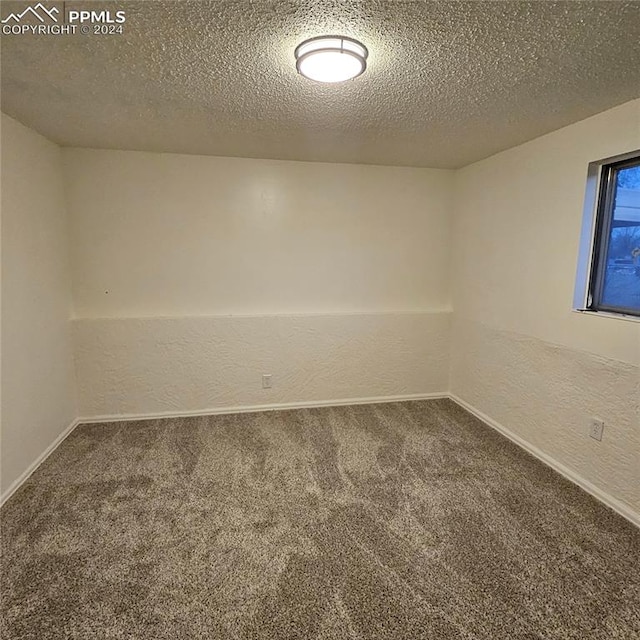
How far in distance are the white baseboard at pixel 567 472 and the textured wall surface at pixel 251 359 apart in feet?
2.42

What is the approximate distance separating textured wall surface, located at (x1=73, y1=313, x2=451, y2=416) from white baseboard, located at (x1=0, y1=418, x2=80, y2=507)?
22cm

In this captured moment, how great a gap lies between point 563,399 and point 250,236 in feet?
8.81

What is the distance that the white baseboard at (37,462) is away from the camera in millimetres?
2218

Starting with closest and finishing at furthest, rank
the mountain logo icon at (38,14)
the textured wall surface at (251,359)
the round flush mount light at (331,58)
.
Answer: the mountain logo icon at (38,14), the round flush mount light at (331,58), the textured wall surface at (251,359)

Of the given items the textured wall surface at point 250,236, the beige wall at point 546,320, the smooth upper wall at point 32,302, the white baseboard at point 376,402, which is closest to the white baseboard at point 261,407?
the white baseboard at point 376,402

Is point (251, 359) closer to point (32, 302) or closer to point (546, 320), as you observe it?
point (32, 302)

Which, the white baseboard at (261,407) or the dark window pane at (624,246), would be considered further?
the white baseboard at (261,407)

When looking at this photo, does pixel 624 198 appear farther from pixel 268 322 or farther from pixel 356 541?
pixel 268 322

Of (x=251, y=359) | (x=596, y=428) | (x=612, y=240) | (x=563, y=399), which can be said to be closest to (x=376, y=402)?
(x=251, y=359)


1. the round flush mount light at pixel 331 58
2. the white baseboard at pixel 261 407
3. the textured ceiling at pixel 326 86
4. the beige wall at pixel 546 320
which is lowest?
the white baseboard at pixel 261 407

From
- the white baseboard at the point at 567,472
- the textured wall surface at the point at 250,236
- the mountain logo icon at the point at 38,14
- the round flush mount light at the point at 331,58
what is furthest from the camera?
the textured wall surface at the point at 250,236

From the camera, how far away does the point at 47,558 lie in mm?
1767

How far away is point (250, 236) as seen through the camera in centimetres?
335

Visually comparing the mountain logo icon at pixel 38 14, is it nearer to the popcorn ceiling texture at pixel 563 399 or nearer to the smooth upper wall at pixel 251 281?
the smooth upper wall at pixel 251 281
